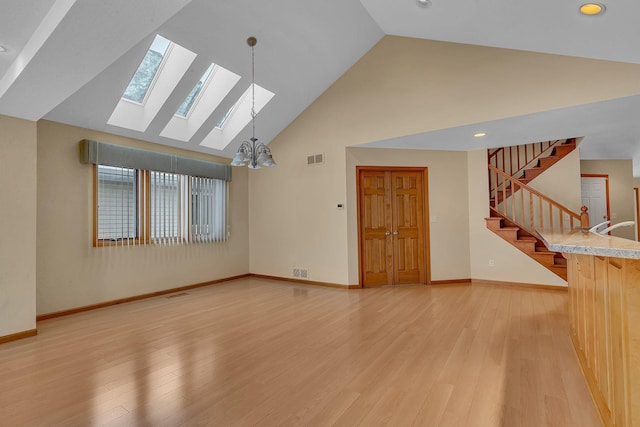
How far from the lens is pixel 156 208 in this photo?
207 inches

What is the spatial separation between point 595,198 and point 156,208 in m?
8.86

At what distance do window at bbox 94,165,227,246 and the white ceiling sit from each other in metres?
0.67

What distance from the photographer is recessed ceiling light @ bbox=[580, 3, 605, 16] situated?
2.26 m

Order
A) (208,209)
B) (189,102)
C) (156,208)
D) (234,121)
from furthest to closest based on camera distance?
1. (208,209)
2. (234,121)
3. (189,102)
4. (156,208)

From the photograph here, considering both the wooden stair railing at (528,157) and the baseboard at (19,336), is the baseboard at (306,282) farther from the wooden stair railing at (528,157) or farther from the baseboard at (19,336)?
the baseboard at (19,336)

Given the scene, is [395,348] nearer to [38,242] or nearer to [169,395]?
[169,395]

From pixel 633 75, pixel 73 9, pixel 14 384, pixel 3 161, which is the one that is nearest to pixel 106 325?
pixel 14 384

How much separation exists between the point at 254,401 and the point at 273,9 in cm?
433

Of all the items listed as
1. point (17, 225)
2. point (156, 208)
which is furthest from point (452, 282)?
point (17, 225)

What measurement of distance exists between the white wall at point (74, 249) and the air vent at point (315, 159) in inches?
100

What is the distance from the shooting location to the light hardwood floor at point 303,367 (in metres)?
2.03

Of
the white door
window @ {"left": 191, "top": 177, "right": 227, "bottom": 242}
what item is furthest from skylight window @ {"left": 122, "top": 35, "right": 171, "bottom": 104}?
the white door

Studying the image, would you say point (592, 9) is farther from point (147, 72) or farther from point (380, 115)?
point (147, 72)

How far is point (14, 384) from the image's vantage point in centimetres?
247
